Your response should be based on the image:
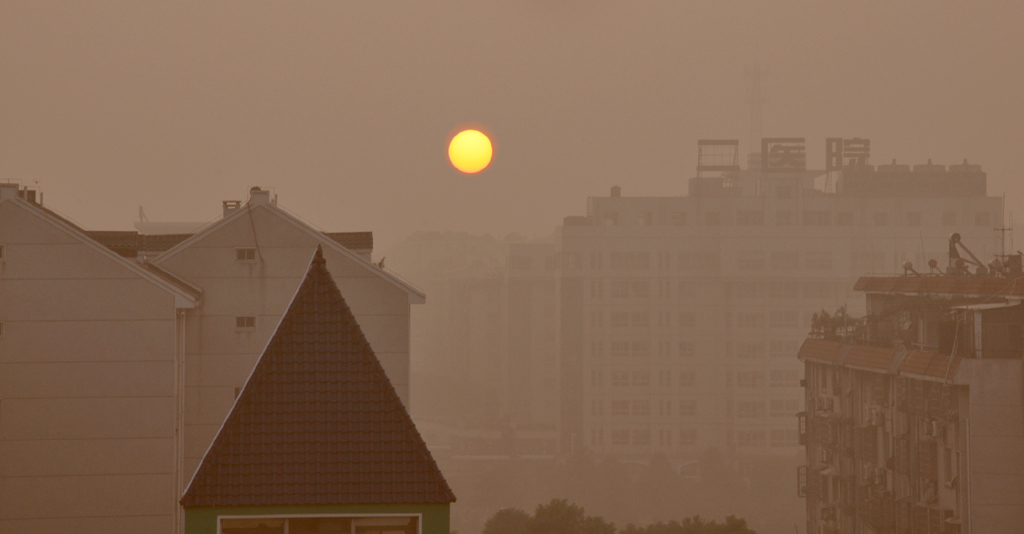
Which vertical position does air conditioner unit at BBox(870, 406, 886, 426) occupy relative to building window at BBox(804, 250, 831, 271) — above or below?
below

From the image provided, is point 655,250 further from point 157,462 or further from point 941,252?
point 157,462

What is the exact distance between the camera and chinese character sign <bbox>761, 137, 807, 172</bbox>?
12600 cm

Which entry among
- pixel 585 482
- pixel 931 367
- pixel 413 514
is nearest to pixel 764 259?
pixel 585 482

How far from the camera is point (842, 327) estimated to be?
175 feet

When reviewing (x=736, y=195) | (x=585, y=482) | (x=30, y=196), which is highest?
(x=736, y=195)

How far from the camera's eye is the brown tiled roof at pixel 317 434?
1377 centimetres

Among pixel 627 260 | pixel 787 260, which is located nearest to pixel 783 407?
pixel 787 260

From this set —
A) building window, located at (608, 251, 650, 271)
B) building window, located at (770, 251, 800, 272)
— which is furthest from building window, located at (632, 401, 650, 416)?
building window, located at (770, 251, 800, 272)

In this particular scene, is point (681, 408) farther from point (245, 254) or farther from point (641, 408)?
point (245, 254)

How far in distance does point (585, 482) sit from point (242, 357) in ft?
241

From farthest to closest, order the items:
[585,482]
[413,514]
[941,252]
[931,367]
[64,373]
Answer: [941,252], [585,482], [931,367], [64,373], [413,514]

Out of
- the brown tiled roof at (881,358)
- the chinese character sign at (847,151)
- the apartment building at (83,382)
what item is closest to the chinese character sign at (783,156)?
the chinese character sign at (847,151)

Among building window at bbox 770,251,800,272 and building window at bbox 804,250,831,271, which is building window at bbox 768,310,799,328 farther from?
building window at bbox 804,250,831,271

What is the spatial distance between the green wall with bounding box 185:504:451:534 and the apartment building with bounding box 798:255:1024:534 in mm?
26851
